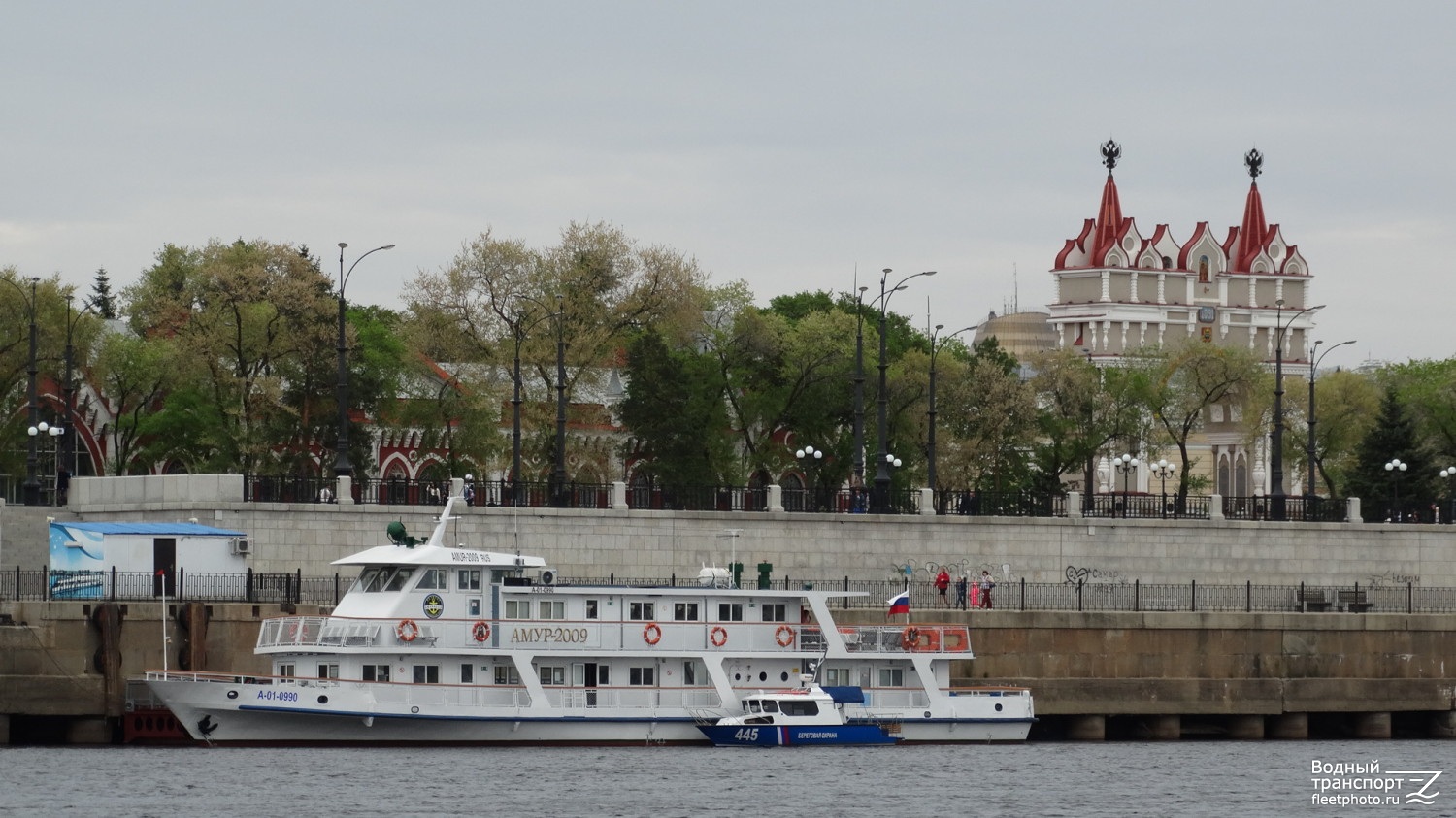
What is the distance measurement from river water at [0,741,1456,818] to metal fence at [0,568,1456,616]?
4.87 meters

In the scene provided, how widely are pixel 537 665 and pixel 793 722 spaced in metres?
5.45

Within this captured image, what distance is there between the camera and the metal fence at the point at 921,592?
199 feet

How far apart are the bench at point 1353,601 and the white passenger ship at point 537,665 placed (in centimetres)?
1350

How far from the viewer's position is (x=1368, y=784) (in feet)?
181

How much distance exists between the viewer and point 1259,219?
165 meters

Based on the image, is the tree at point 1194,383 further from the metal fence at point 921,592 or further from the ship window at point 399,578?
the ship window at point 399,578

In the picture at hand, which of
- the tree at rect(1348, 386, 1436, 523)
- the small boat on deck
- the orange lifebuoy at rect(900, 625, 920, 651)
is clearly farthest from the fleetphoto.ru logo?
the tree at rect(1348, 386, 1436, 523)

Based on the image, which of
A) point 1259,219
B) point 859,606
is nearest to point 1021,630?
point 859,606

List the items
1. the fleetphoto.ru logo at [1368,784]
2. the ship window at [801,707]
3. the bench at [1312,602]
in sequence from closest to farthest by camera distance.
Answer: the fleetphoto.ru logo at [1368,784], the ship window at [801,707], the bench at [1312,602]

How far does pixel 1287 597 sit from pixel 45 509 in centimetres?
3142

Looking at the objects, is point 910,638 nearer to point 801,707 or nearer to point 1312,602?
point 801,707

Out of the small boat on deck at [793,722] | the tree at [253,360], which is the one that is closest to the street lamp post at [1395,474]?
the small boat on deck at [793,722]

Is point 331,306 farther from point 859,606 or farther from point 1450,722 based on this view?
point 1450,722

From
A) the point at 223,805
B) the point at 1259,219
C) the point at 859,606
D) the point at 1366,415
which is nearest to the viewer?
the point at 223,805
